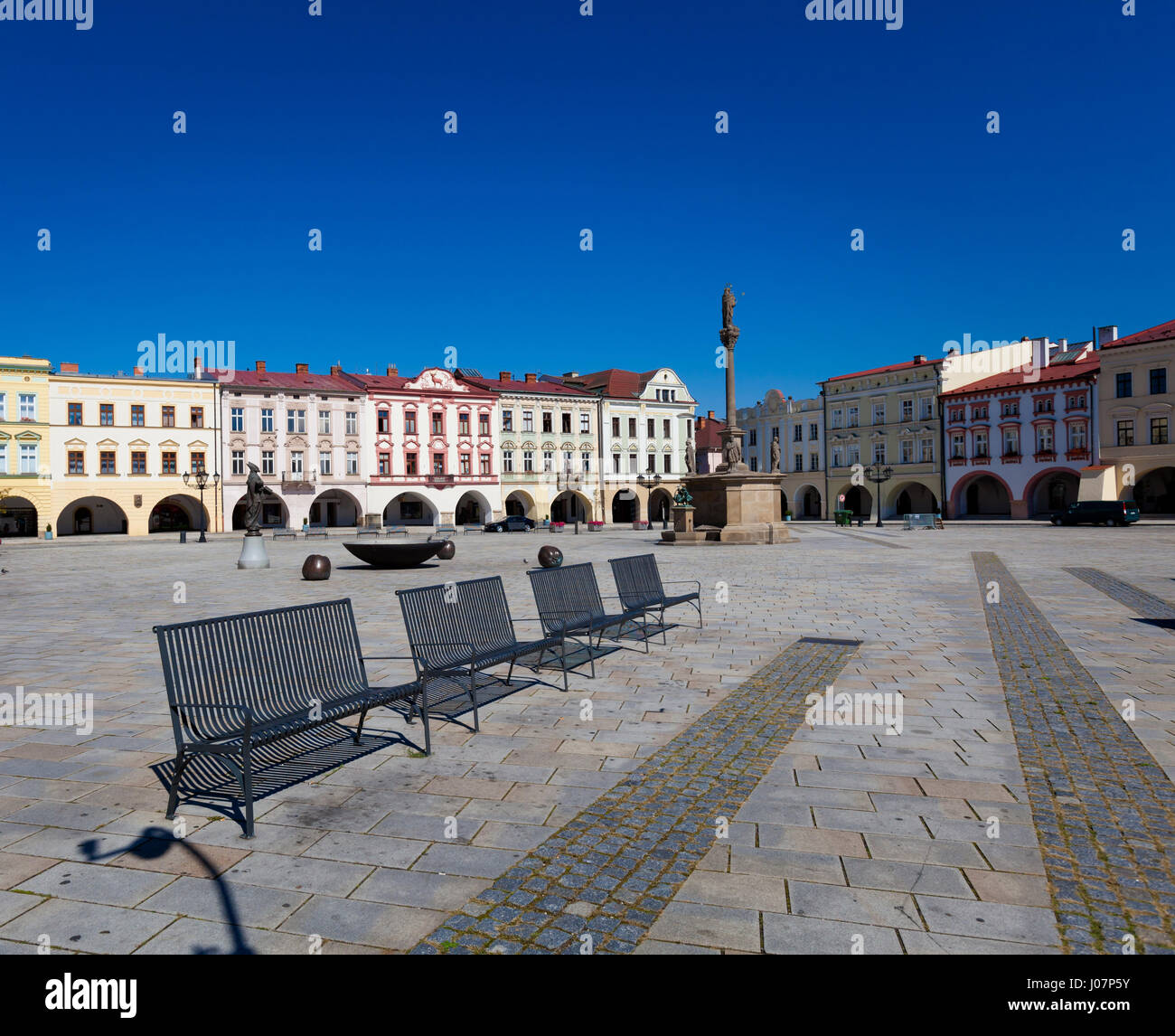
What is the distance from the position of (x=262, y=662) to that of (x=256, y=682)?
0.14m

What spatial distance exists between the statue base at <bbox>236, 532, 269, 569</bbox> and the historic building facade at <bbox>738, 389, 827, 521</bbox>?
1809 inches

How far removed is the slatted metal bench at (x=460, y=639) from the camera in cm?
590

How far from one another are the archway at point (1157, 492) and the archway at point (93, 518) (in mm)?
60584

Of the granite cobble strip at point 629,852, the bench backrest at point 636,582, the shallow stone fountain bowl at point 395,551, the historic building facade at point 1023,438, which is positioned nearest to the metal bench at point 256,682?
the granite cobble strip at point 629,852

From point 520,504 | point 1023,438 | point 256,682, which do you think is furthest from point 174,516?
point 1023,438

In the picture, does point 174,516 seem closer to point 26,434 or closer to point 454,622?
point 26,434

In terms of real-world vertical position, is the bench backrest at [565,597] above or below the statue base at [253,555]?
above

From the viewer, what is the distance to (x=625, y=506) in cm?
6319

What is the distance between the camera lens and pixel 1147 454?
44438 mm

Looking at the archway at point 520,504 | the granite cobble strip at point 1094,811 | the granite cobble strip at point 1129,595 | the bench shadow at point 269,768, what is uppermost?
the archway at point 520,504

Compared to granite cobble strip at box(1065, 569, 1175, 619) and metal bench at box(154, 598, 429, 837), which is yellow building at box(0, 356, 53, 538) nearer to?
metal bench at box(154, 598, 429, 837)

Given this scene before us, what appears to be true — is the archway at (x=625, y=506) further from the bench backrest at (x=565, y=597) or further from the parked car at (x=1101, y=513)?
the bench backrest at (x=565, y=597)

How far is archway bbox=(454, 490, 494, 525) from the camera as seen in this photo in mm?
56938

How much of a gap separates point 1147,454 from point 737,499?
31.1 meters
